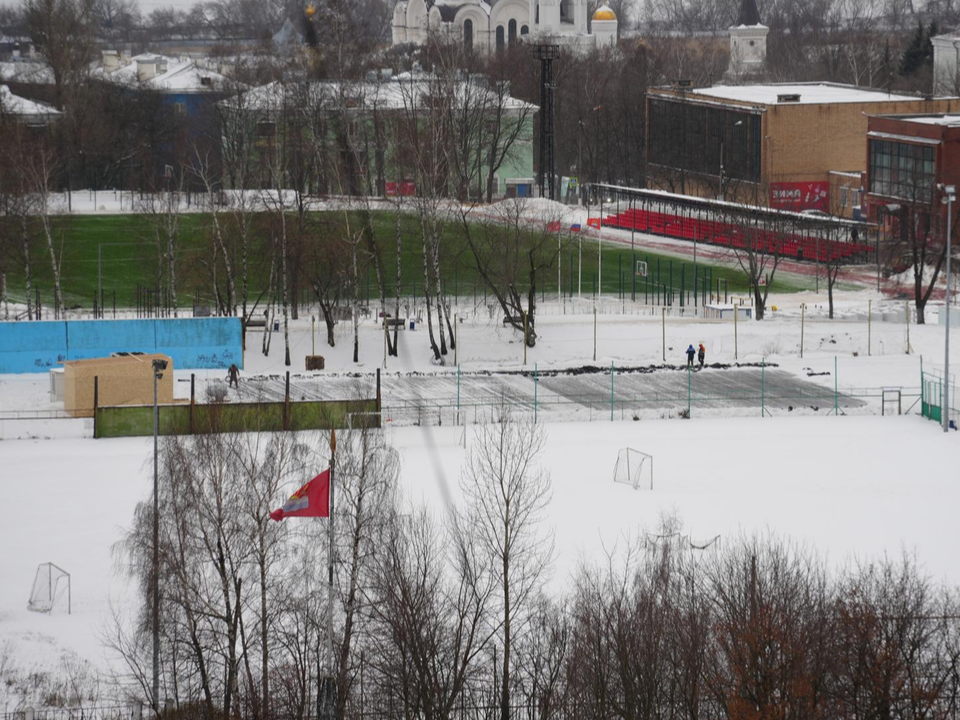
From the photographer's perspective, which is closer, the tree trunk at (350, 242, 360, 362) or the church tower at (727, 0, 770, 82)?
the tree trunk at (350, 242, 360, 362)

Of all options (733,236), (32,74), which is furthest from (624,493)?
(32,74)

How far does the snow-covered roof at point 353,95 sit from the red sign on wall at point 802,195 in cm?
1132

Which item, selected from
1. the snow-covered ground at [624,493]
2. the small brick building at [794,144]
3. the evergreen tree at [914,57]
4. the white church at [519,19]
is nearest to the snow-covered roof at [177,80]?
the small brick building at [794,144]

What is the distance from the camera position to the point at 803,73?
104 meters

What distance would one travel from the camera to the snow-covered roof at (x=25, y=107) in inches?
2869

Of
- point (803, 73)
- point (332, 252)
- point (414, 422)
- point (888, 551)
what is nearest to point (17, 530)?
point (414, 422)

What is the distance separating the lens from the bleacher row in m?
52.2

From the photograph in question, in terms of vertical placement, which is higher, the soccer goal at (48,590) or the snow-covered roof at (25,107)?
the snow-covered roof at (25,107)

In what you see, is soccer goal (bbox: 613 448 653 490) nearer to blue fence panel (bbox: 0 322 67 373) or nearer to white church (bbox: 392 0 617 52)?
blue fence panel (bbox: 0 322 67 373)

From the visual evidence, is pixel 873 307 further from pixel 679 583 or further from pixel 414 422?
pixel 679 583

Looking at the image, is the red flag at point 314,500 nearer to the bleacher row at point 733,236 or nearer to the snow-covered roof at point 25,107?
the bleacher row at point 733,236

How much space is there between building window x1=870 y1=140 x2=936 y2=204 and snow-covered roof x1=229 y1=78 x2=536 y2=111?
46.4 feet

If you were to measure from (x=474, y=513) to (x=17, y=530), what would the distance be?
23.9 ft

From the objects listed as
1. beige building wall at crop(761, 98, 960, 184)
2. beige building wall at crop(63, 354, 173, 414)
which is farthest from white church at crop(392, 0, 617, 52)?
beige building wall at crop(63, 354, 173, 414)
